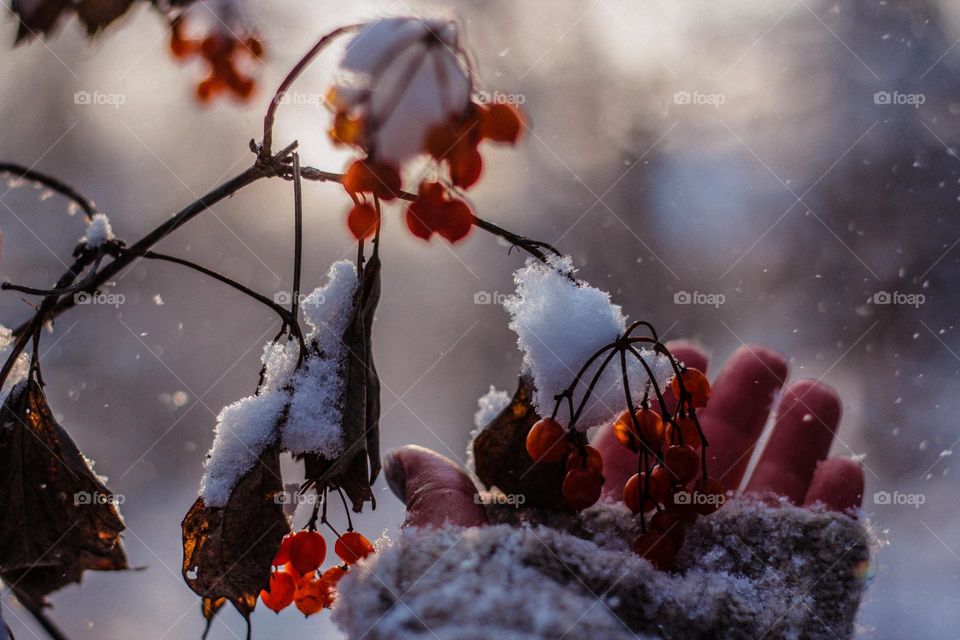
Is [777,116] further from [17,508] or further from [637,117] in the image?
[17,508]

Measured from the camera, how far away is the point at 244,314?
9.99ft

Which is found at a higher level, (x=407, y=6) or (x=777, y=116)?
(x=777, y=116)

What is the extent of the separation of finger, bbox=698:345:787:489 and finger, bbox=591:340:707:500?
74 mm

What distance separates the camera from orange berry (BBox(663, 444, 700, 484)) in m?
0.78

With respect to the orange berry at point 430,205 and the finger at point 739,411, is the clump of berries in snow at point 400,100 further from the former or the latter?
the finger at point 739,411

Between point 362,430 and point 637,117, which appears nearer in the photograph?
point 362,430

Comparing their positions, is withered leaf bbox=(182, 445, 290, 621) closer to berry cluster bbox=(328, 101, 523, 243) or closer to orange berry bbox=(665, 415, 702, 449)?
berry cluster bbox=(328, 101, 523, 243)

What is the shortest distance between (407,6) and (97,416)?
2891 mm

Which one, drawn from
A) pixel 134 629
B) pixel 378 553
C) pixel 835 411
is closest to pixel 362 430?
pixel 378 553

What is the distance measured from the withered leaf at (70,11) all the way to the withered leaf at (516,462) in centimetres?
55

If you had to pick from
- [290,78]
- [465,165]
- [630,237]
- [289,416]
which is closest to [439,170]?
[465,165]

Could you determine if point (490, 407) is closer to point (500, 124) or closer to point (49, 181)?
point (500, 124)

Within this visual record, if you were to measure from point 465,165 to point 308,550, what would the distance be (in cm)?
44

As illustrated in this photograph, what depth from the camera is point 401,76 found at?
0.54 meters
